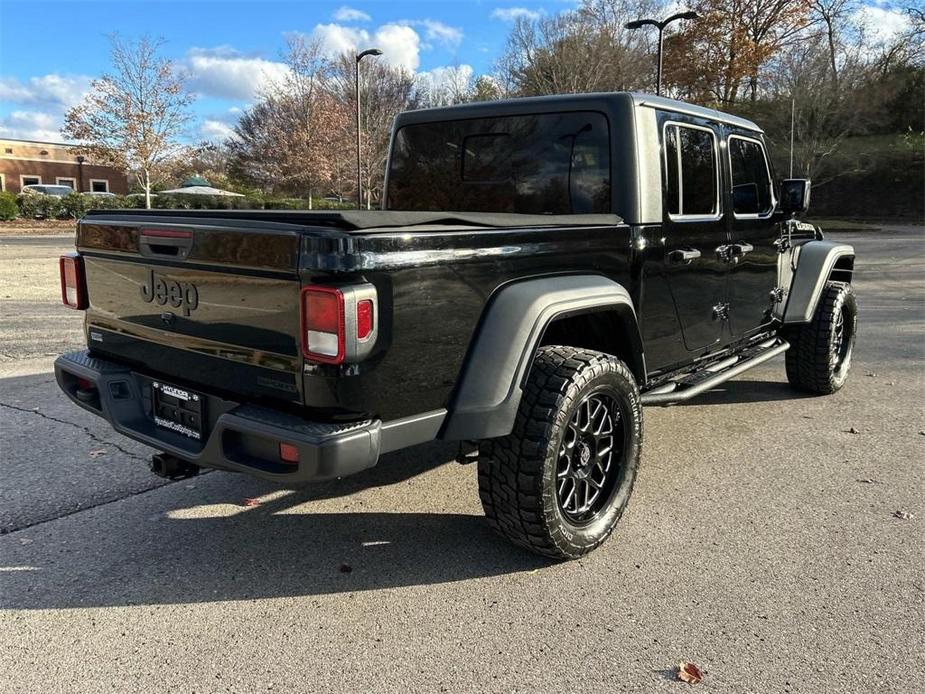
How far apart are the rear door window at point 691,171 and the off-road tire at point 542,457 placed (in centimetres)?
120

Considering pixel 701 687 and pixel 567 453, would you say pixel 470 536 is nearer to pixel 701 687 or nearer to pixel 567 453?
pixel 567 453

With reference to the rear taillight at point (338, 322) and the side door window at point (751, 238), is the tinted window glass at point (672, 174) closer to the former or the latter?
the side door window at point (751, 238)

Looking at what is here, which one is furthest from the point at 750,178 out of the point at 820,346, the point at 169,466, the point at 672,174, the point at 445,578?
the point at 169,466

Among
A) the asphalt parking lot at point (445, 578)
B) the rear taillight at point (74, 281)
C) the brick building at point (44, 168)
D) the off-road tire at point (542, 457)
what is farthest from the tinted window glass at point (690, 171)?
the brick building at point (44, 168)

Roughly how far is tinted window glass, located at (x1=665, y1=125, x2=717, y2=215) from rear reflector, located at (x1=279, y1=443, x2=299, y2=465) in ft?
7.68

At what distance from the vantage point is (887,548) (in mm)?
3215

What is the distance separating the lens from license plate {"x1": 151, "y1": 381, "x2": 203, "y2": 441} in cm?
278

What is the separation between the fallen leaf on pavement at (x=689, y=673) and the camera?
2318mm

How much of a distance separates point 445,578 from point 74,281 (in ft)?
7.29

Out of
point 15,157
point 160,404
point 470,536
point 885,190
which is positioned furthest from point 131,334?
point 15,157

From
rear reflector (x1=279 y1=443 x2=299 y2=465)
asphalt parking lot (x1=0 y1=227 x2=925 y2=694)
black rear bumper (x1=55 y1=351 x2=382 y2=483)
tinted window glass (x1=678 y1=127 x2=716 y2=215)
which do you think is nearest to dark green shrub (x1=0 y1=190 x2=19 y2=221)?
asphalt parking lot (x1=0 y1=227 x2=925 y2=694)

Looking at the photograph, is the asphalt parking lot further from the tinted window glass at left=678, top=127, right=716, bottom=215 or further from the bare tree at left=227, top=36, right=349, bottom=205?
the bare tree at left=227, top=36, right=349, bottom=205

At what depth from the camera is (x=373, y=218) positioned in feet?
7.82

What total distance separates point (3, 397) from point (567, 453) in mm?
4483
